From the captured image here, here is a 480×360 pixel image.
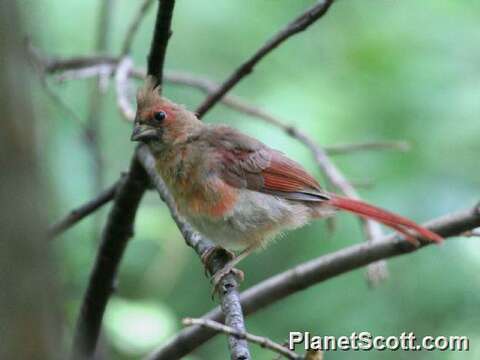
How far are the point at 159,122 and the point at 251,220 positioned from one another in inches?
27.2

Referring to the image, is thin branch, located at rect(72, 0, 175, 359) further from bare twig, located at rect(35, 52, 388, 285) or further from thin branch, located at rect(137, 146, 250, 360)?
bare twig, located at rect(35, 52, 388, 285)

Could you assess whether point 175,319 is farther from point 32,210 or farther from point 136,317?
point 32,210

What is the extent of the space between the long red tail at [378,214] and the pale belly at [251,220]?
190mm

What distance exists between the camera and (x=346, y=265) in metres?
3.09

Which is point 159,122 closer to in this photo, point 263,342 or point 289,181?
point 289,181

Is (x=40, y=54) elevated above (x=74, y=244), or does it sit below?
above

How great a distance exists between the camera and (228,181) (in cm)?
366

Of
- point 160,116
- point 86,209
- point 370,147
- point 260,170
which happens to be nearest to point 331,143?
point 370,147

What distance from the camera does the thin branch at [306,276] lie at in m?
3.01

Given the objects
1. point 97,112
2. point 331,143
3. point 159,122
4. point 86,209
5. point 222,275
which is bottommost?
point 222,275

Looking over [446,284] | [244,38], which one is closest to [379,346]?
[446,284]

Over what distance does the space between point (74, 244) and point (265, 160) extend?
1.02 m

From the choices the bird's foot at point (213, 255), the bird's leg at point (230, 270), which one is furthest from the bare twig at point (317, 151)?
the bird's foot at point (213, 255)

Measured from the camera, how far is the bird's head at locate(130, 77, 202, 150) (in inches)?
147
